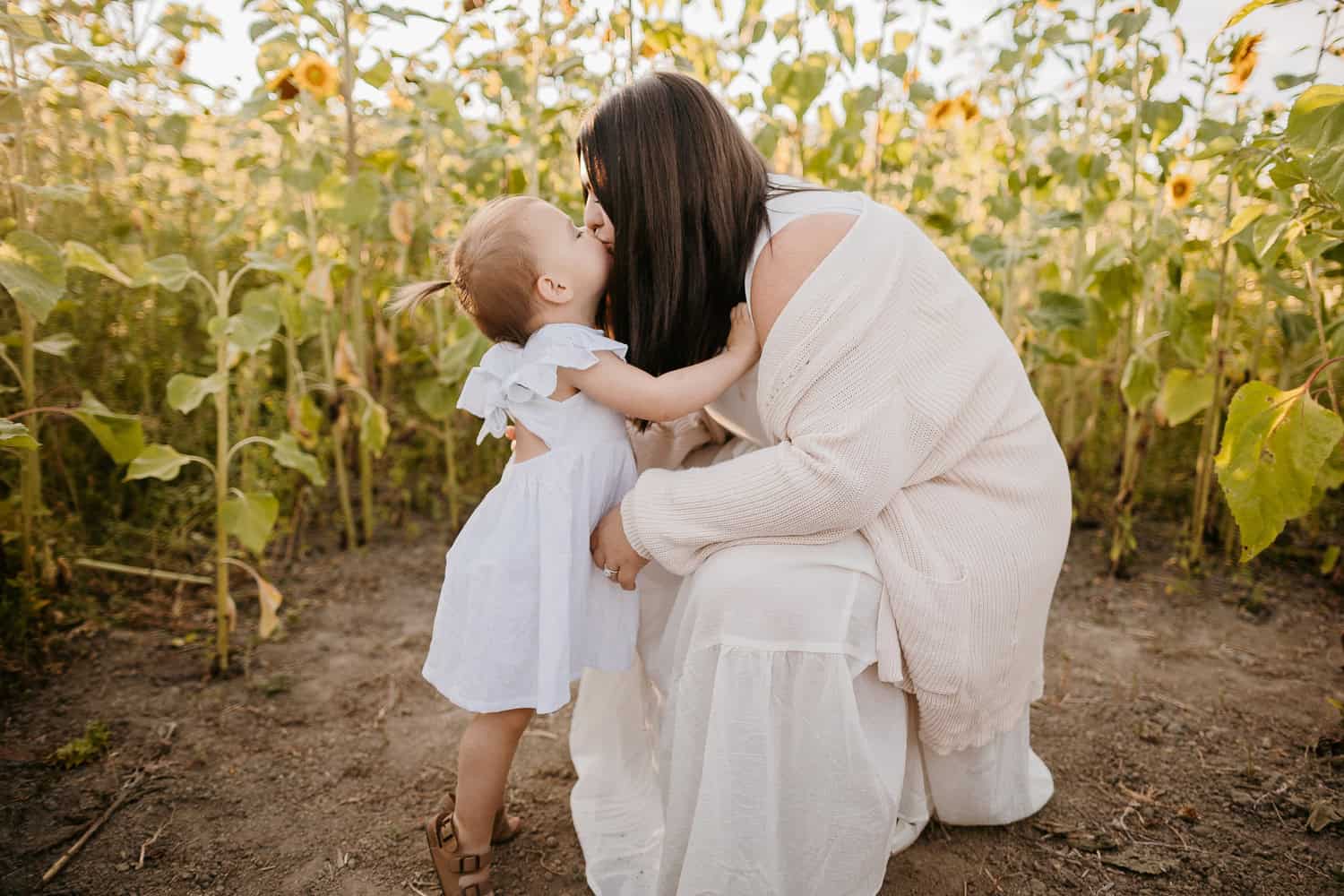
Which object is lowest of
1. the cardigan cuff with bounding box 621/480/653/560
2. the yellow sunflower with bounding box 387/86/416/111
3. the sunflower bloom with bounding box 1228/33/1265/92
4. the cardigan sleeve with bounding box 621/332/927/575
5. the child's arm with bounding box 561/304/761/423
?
the cardigan cuff with bounding box 621/480/653/560

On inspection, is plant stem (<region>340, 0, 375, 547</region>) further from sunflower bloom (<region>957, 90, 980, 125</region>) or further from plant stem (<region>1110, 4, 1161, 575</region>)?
plant stem (<region>1110, 4, 1161, 575</region>)

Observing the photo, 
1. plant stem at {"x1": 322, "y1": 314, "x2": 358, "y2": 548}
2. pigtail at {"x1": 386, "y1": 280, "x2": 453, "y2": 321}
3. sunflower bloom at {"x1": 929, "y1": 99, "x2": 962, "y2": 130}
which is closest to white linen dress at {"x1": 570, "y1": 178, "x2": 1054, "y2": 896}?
pigtail at {"x1": 386, "y1": 280, "x2": 453, "y2": 321}

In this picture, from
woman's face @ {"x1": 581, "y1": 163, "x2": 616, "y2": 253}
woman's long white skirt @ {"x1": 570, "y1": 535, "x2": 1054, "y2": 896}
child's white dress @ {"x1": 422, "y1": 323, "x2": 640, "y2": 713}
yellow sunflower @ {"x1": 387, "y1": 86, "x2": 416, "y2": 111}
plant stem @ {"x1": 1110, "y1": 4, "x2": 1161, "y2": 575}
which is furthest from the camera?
yellow sunflower @ {"x1": 387, "y1": 86, "x2": 416, "y2": 111}

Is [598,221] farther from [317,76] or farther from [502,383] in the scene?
[317,76]

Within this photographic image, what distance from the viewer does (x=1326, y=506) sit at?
3.05 metres

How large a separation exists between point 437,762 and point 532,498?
0.81 m

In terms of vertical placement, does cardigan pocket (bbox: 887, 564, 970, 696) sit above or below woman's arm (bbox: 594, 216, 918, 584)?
below

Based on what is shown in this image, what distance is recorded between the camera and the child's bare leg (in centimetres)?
158

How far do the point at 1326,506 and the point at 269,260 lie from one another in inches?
126

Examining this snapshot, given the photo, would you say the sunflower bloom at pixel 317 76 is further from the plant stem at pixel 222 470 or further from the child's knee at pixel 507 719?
the child's knee at pixel 507 719

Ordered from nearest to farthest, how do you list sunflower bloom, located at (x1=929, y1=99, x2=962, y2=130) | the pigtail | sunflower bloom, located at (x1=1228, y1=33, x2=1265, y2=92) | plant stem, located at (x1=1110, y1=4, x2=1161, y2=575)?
1. the pigtail
2. sunflower bloom, located at (x1=1228, y1=33, x2=1265, y2=92)
3. plant stem, located at (x1=1110, y1=4, x2=1161, y2=575)
4. sunflower bloom, located at (x1=929, y1=99, x2=962, y2=130)

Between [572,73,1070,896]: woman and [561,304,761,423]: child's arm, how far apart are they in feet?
0.21

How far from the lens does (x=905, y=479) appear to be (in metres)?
1.51

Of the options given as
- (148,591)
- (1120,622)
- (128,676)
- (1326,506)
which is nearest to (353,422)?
(148,591)
